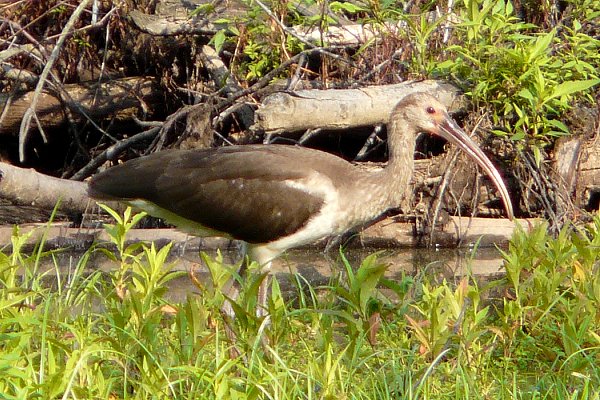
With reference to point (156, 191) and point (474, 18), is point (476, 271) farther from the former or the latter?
point (156, 191)

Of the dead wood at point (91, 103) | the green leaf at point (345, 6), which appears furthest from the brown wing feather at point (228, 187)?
the dead wood at point (91, 103)

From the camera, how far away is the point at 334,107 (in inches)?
280

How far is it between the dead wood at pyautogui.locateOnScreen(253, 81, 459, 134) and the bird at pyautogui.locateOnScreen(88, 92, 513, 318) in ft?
2.73

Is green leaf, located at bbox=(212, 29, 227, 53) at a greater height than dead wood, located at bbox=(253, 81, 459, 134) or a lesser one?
greater

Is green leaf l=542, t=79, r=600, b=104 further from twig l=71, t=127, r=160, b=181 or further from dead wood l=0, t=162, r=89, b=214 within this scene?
dead wood l=0, t=162, r=89, b=214

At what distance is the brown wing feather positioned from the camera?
5.61m

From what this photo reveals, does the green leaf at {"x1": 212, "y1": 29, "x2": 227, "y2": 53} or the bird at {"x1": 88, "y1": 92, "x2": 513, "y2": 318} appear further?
the green leaf at {"x1": 212, "y1": 29, "x2": 227, "y2": 53}

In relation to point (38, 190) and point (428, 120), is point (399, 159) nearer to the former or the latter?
point (428, 120)

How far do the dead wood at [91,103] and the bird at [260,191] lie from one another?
2534mm

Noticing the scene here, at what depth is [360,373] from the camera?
14.4ft

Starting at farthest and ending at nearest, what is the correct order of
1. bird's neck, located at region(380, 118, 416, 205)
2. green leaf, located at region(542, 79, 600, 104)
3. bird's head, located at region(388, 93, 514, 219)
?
green leaf, located at region(542, 79, 600, 104)
bird's head, located at region(388, 93, 514, 219)
bird's neck, located at region(380, 118, 416, 205)

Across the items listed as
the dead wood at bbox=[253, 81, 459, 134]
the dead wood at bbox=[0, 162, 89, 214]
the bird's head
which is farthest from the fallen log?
the bird's head

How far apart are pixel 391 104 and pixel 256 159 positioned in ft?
6.17

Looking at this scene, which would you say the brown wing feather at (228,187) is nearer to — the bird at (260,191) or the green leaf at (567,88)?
the bird at (260,191)
